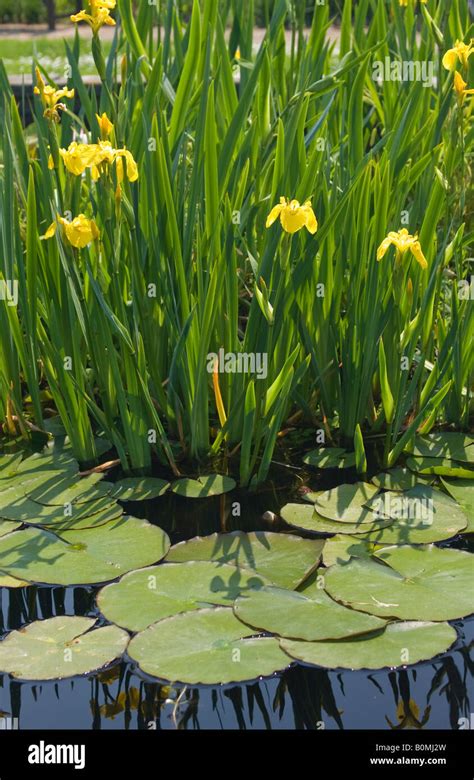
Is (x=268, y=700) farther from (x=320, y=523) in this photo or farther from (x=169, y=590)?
(x=320, y=523)

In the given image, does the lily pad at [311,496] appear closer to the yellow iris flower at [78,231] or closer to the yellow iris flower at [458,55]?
the yellow iris flower at [78,231]

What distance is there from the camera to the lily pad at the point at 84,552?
1713 millimetres

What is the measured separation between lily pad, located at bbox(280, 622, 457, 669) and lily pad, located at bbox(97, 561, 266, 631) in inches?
6.9

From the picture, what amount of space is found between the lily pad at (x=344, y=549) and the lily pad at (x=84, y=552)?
1.05ft

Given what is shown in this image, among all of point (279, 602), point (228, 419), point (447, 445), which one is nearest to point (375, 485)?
point (447, 445)

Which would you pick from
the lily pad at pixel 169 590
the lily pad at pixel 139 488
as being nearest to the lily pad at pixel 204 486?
the lily pad at pixel 139 488

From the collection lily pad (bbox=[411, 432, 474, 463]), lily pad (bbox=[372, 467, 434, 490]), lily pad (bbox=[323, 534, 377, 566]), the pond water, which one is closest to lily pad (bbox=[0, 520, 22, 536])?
the pond water

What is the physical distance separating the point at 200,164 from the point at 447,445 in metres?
0.86

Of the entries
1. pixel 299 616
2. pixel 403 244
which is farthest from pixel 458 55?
pixel 299 616

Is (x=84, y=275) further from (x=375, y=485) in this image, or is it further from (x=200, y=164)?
(x=375, y=485)

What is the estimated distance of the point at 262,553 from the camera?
5.79 ft

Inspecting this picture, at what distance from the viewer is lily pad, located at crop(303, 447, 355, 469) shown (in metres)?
2.07

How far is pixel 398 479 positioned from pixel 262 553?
1.37ft

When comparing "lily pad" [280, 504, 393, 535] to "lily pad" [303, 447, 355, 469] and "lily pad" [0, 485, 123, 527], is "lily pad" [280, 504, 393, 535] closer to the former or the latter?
"lily pad" [303, 447, 355, 469]
